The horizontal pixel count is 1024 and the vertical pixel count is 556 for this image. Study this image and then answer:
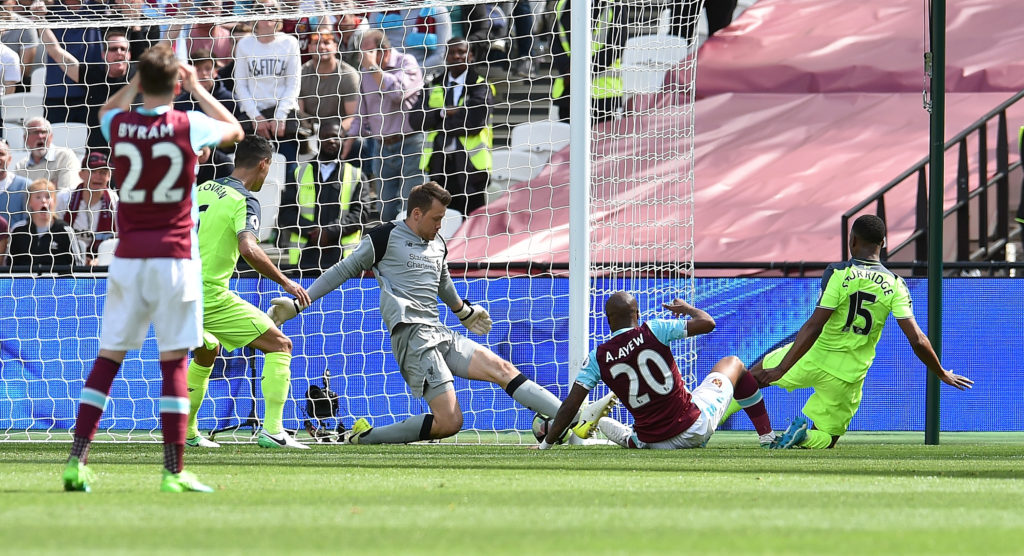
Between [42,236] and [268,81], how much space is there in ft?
7.88

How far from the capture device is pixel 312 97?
11.7 m

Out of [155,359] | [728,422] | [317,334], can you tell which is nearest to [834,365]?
[728,422]

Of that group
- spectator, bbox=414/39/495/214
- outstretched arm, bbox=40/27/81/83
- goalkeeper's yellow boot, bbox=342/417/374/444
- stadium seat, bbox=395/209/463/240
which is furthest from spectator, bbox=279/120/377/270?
goalkeeper's yellow boot, bbox=342/417/374/444

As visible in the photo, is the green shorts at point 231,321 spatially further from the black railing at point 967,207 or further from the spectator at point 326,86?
the black railing at point 967,207

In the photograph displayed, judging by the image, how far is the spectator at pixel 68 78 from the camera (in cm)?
1157

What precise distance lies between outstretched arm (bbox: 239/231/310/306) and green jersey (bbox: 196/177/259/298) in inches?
4.6

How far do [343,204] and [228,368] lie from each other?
2.26m

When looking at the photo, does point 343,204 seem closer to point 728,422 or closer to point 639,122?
point 639,122

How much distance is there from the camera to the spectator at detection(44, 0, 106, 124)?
11570 mm

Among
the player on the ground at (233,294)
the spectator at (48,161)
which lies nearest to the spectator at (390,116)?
the spectator at (48,161)

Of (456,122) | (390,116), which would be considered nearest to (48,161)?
(390,116)

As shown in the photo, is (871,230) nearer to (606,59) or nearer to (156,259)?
(606,59)

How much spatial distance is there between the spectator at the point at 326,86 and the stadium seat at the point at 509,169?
1700 mm

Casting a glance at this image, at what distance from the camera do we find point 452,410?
838 cm
